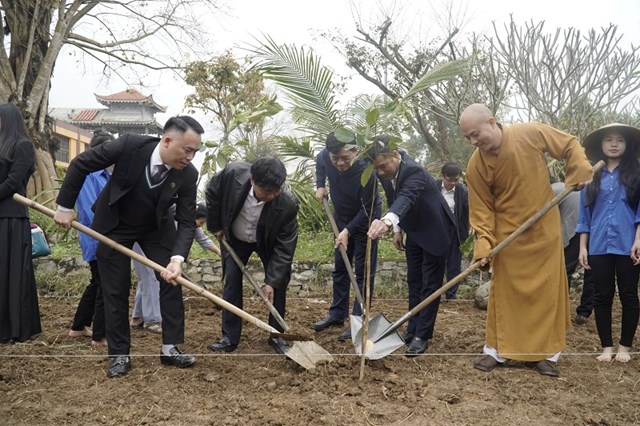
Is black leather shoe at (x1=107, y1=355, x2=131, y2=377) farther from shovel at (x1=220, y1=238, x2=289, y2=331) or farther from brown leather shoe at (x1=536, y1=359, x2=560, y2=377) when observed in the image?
brown leather shoe at (x1=536, y1=359, x2=560, y2=377)

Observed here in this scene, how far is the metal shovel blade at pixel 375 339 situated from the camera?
3.65 m

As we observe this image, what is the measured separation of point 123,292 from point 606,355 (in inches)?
133

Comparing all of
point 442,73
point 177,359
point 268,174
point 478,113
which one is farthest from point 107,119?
point 478,113

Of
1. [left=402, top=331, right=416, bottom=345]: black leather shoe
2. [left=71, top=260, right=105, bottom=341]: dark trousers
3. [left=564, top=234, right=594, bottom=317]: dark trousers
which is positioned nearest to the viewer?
[left=71, top=260, right=105, bottom=341]: dark trousers

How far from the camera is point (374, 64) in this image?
12766mm

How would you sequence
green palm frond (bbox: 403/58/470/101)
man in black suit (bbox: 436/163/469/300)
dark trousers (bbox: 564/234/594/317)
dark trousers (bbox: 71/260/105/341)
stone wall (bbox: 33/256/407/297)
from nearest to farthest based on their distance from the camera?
1. green palm frond (bbox: 403/58/470/101)
2. dark trousers (bbox: 71/260/105/341)
3. dark trousers (bbox: 564/234/594/317)
4. man in black suit (bbox: 436/163/469/300)
5. stone wall (bbox: 33/256/407/297)

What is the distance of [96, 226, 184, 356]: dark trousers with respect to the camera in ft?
11.8

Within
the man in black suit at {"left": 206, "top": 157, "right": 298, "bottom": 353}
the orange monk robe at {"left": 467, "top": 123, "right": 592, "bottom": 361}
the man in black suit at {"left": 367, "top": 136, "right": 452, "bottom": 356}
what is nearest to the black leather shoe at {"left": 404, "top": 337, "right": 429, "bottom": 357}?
the man in black suit at {"left": 367, "top": 136, "right": 452, "bottom": 356}

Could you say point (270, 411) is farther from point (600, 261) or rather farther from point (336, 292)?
point (600, 261)

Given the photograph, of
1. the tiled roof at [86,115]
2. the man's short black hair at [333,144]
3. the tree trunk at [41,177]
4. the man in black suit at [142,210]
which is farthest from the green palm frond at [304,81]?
the tiled roof at [86,115]

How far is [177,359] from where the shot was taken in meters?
3.67

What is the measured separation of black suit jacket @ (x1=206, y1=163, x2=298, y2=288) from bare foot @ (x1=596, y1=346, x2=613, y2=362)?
2328 mm

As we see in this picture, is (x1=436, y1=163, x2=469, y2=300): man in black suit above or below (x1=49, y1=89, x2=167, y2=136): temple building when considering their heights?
below

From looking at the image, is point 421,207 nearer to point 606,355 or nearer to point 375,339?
point 375,339
